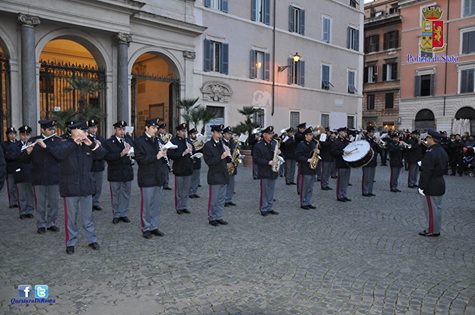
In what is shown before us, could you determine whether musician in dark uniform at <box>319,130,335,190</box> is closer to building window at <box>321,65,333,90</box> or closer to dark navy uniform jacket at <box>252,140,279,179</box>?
dark navy uniform jacket at <box>252,140,279,179</box>

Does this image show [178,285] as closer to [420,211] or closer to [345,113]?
[420,211]

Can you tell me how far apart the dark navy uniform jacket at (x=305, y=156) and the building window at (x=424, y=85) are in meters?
35.1

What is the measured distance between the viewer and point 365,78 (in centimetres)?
4897

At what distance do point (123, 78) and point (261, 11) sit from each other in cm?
1119

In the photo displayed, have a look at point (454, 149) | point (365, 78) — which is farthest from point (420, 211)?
point (365, 78)

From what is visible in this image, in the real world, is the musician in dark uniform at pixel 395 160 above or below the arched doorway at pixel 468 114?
below

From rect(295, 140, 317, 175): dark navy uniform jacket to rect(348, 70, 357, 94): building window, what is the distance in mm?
24044

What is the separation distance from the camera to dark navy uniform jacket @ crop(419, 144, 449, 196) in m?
7.34

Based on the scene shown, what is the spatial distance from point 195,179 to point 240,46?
15.1 metres

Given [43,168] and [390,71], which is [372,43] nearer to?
[390,71]

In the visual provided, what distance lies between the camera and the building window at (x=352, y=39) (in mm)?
32281

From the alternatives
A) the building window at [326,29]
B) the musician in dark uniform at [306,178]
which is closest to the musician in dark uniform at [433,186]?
the musician in dark uniform at [306,178]

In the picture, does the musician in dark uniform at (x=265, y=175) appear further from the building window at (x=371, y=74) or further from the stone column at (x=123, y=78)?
the building window at (x=371, y=74)

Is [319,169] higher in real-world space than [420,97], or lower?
lower
